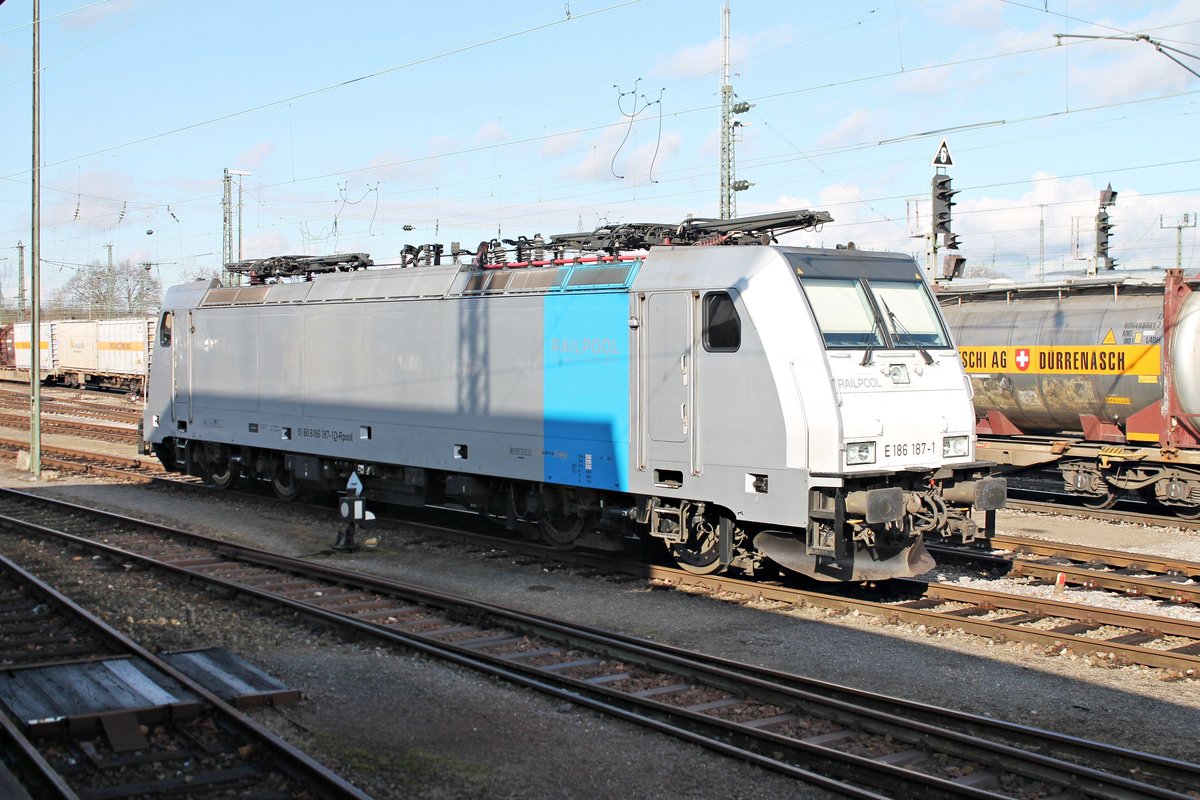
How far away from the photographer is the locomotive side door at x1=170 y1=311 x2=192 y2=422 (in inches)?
789

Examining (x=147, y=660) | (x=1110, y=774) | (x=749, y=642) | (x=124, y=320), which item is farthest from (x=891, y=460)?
(x=124, y=320)

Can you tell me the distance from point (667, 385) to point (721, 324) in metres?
0.93

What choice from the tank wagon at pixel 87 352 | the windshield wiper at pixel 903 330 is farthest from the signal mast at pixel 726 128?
the tank wagon at pixel 87 352

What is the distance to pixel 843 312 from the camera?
11.3 metres

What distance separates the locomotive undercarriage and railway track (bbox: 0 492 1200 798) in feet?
7.91

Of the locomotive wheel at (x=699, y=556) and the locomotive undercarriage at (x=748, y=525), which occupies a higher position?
the locomotive undercarriage at (x=748, y=525)

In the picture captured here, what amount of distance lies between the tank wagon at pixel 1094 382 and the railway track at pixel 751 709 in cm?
1192

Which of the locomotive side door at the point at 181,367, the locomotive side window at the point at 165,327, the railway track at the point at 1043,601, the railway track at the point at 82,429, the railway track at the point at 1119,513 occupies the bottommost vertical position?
the railway track at the point at 1043,601

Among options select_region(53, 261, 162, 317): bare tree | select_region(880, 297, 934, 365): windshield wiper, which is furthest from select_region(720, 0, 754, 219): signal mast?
select_region(53, 261, 162, 317): bare tree

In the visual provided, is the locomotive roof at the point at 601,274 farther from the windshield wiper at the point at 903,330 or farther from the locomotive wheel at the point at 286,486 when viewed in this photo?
the locomotive wheel at the point at 286,486

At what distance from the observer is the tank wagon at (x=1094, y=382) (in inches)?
692

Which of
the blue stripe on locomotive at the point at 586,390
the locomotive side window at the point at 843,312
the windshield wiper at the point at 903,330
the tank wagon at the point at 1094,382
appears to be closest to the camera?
the locomotive side window at the point at 843,312

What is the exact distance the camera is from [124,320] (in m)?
46.8

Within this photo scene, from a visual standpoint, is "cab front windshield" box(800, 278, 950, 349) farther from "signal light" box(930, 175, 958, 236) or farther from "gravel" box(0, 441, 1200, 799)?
"signal light" box(930, 175, 958, 236)
